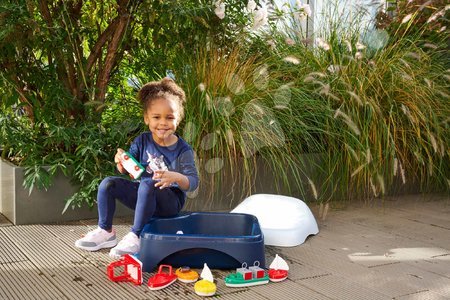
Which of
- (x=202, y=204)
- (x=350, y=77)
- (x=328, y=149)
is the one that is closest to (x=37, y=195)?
(x=202, y=204)

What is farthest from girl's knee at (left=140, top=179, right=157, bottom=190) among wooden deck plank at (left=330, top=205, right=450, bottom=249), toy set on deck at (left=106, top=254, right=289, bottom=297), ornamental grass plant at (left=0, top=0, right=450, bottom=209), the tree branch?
wooden deck plank at (left=330, top=205, right=450, bottom=249)

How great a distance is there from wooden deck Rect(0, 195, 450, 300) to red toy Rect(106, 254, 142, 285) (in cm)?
3

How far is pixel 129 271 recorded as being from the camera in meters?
2.33

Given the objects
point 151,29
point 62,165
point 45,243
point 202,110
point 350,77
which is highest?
point 151,29

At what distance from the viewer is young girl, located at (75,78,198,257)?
2615 mm

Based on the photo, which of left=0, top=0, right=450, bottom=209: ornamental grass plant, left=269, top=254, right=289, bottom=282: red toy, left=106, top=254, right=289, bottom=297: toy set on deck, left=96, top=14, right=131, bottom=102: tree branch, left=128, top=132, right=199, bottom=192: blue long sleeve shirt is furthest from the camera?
left=96, top=14, right=131, bottom=102: tree branch

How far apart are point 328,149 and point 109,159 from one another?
131cm

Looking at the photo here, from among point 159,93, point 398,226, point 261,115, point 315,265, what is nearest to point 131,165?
point 159,93

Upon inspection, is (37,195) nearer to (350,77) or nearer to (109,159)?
(109,159)

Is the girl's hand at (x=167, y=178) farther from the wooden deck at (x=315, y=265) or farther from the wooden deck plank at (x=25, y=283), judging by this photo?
the wooden deck plank at (x=25, y=283)

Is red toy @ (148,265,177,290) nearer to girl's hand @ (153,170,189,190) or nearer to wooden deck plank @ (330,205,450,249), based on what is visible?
girl's hand @ (153,170,189,190)

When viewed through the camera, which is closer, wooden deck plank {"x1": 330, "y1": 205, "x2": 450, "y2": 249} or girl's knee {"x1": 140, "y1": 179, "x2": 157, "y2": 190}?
girl's knee {"x1": 140, "y1": 179, "x2": 157, "y2": 190}

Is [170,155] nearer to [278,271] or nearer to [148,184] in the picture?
[148,184]

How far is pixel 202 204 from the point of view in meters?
3.57
